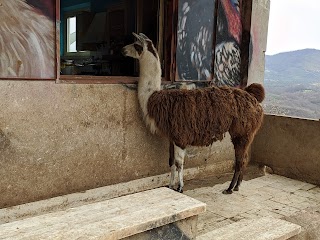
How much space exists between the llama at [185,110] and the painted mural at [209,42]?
529 mm

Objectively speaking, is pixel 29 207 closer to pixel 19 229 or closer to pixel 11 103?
pixel 11 103

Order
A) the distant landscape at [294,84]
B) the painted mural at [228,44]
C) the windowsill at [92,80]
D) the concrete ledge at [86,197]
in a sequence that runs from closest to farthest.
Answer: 1. the concrete ledge at [86,197]
2. the windowsill at [92,80]
3. the painted mural at [228,44]
4. the distant landscape at [294,84]

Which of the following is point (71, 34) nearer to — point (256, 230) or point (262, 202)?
point (262, 202)

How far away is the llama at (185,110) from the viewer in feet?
11.4

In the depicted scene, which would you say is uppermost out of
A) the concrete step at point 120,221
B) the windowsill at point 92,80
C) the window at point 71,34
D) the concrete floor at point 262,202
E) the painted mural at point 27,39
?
the window at point 71,34

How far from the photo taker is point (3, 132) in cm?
275

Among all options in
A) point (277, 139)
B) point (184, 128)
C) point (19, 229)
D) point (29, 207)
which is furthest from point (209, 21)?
point (19, 229)

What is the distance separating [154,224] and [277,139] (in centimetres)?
345

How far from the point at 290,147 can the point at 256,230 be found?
2.20 metres

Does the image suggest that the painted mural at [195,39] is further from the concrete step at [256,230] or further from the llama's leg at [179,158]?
the concrete step at [256,230]

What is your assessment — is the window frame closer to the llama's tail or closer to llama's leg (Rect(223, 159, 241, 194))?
the llama's tail

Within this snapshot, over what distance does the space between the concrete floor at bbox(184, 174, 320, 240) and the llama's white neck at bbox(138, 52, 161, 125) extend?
3.97ft

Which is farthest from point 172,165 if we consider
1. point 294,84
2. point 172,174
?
point 294,84

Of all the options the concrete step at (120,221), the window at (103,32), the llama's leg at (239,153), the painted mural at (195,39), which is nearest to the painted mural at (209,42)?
the painted mural at (195,39)
